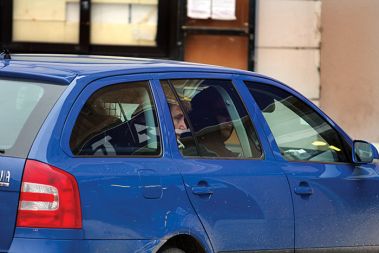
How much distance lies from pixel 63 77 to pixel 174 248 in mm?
1108

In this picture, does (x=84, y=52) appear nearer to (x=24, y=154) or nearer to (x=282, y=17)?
(x=282, y=17)

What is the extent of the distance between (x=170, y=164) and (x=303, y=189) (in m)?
1.10

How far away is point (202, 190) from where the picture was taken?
3975mm

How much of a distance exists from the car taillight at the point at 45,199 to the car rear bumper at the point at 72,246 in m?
0.08

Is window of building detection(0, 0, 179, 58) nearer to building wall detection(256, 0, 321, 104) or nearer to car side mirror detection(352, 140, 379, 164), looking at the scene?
building wall detection(256, 0, 321, 104)

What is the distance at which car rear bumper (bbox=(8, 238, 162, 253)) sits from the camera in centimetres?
333

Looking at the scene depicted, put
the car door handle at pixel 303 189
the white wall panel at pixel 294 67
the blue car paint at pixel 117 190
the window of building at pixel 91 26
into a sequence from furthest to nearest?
the white wall panel at pixel 294 67, the window of building at pixel 91 26, the car door handle at pixel 303 189, the blue car paint at pixel 117 190

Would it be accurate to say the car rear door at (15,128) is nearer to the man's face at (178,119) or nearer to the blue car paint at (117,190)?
the blue car paint at (117,190)

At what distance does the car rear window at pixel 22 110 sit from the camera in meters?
3.46

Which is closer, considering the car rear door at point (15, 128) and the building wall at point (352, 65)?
the car rear door at point (15, 128)

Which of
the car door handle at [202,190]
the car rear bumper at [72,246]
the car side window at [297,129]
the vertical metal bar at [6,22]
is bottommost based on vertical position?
the car rear bumper at [72,246]

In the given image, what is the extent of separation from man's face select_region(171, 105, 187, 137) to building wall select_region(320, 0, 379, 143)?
7.37 m

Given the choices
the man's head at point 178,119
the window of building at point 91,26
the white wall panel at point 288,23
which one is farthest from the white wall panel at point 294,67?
the man's head at point 178,119

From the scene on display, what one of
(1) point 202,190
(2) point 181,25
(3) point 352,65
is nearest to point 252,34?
(2) point 181,25
